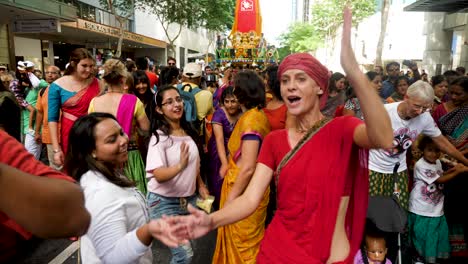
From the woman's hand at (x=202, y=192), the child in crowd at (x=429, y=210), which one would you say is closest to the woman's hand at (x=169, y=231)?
the woman's hand at (x=202, y=192)

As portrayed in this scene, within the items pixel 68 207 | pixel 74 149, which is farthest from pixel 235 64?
pixel 68 207

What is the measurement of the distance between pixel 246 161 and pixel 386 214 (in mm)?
1253

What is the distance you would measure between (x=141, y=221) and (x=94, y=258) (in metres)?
0.29

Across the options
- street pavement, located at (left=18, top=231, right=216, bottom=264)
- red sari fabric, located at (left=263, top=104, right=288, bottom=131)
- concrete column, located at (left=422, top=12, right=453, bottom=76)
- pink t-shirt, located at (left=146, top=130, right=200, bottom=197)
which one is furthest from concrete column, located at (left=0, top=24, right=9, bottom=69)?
concrete column, located at (left=422, top=12, right=453, bottom=76)

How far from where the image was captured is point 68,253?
4.08 m

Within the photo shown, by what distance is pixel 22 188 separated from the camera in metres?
0.72

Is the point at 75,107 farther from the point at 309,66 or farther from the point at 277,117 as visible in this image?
the point at 309,66

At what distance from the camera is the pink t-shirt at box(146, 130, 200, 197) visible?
2.97m

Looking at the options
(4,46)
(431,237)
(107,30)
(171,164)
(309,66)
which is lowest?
(431,237)

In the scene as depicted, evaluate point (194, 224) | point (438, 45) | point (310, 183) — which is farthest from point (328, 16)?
point (194, 224)

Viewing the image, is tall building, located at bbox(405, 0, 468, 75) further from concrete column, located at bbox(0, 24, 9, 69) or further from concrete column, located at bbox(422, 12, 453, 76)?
concrete column, located at bbox(0, 24, 9, 69)

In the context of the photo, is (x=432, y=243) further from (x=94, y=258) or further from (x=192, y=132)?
(x=94, y=258)

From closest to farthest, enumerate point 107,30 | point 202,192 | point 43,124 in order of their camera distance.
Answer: point 202,192
point 43,124
point 107,30

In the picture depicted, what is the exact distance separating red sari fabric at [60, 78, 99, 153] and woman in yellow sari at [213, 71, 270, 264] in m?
1.63
